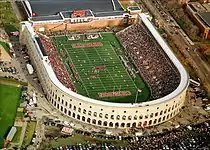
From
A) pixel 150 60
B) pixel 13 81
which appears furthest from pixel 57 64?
pixel 150 60

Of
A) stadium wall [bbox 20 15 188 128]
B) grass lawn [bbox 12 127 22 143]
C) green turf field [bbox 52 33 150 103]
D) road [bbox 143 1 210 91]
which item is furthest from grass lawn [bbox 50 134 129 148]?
road [bbox 143 1 210 91]

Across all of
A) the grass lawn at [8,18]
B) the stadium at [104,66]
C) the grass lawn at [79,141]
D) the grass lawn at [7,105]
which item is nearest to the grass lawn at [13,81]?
the grass lawn at [7,105]

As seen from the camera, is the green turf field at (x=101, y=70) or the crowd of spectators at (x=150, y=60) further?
the crowd of spectators at (x=150, y=60)

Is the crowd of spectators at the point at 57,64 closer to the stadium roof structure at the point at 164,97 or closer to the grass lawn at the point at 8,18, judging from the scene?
the stadium roof structure at the point at 164,97

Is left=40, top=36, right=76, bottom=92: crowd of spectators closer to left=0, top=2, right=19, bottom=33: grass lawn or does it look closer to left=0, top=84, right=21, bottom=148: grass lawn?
left=0, top=84, right=21, bottom=148: grass lawn

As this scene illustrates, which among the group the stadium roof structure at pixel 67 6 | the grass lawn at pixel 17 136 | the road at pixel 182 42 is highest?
the stadium roof structure at pixel 67 6

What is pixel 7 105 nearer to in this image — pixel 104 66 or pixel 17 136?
pixel 17 136
